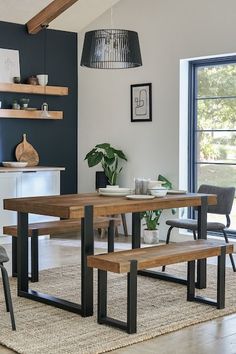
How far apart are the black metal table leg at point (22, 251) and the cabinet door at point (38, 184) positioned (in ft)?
9.12

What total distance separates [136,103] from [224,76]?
4.02 feet

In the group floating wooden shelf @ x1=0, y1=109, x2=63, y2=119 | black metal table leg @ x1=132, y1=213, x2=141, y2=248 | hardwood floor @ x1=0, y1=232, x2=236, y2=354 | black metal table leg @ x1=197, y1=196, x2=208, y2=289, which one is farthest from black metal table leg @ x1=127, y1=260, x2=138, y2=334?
floating wooden shelf @ x1=0, y1=109, x2=63, y2=119

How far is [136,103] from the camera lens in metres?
7.89

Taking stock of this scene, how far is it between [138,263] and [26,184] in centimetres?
389

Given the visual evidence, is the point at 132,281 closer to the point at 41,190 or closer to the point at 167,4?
the point at 41,190

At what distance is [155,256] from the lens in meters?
4.10

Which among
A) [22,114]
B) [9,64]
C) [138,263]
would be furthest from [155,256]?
[9,64]

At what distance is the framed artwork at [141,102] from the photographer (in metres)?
7.72

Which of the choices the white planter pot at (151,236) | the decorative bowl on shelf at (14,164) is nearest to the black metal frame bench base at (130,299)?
the white planter pot at (151,236)

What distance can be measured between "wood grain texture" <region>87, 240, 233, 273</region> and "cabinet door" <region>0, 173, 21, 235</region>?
10.6 ft

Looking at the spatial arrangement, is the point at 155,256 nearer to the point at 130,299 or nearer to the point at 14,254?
the point at 130,299

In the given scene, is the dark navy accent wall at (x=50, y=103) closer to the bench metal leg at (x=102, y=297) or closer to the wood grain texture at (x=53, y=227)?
the wood grain texture at (x=53, y=227)

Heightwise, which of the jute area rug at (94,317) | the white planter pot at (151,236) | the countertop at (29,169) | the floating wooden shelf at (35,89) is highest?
the floating wooden shelf at (35,89)

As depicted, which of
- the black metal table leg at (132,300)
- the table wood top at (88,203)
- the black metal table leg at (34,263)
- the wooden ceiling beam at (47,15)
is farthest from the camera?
the wooden ceiling beam at (47,15)
